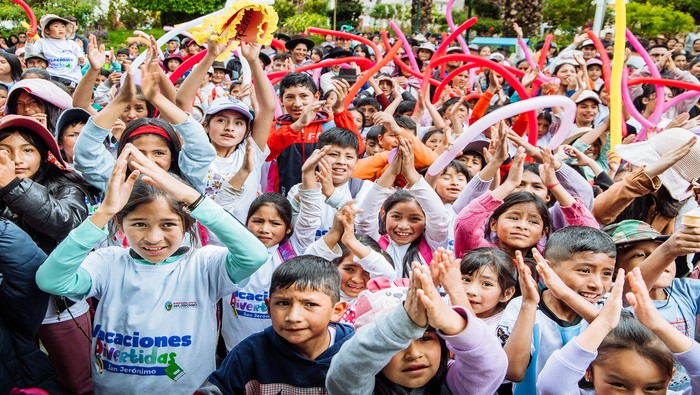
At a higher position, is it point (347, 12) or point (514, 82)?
point (347, 12)

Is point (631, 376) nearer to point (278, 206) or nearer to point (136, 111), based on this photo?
point (278, 206)

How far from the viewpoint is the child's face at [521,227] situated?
3381 mm

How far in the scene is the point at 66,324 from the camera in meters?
2.88

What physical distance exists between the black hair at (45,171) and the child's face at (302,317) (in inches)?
56.5

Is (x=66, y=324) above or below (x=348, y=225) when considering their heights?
below

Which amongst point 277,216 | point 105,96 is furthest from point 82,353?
point 105,96

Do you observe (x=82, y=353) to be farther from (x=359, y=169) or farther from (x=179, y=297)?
(x=359, y=169)

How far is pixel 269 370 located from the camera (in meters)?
2.25

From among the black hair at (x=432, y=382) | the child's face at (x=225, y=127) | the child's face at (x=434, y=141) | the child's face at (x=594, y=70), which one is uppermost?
the child's face at (x=225, y=127)

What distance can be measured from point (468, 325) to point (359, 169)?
2993 mm

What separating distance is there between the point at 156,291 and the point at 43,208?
24.9 inches

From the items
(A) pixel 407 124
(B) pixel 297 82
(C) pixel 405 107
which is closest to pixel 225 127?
(B) pixel 297 82

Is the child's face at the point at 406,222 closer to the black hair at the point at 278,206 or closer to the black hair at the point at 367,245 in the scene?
the black hair at the point at 367,245

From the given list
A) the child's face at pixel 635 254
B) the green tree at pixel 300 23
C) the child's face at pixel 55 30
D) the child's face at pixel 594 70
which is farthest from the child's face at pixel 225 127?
the green tree at pixel 300 23
